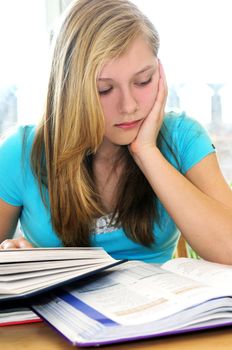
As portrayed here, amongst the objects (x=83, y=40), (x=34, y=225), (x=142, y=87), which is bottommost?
(x=34, y=225)

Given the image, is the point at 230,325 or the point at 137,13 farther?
the point at 137,13

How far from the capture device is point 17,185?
4.48 ft

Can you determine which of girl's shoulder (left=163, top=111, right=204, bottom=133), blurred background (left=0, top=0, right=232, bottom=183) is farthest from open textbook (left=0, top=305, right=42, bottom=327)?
blurred background (left=0, top=0, right=232, bottom=183)

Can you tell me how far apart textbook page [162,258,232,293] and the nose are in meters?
0.37

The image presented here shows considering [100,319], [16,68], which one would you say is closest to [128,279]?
[100,319]

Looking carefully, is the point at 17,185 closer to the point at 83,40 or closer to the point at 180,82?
the point at 83,40

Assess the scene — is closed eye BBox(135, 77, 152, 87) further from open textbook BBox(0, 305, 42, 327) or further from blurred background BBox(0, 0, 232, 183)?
blurred background BBox(0, 0, 232, 183)

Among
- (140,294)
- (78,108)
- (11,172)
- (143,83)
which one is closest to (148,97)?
(143,83)

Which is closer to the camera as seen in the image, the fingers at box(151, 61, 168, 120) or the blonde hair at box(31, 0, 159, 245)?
the blonde hair at box(31, 0, 159, 245)

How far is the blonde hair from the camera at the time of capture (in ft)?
3.85

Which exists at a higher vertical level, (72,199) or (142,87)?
(142,87)

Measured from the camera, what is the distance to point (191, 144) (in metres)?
1.37

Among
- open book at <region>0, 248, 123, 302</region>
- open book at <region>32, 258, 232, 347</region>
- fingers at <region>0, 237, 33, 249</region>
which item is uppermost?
open book at <region>0, 248, 123, 302</region>

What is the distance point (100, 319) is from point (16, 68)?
1.69 meters
